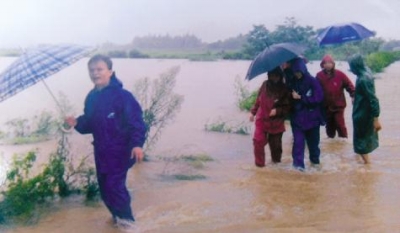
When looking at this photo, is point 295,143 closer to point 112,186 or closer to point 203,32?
point 203,32

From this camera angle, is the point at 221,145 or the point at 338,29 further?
the point at 221,145

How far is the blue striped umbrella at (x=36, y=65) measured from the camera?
3.24 meters

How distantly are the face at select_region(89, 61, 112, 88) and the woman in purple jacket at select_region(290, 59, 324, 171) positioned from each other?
6.17 ft

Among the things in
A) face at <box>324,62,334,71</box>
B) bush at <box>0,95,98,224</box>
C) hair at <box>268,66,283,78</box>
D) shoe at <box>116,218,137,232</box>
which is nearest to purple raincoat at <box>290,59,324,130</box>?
hair at <box>268,66,283,78</box>

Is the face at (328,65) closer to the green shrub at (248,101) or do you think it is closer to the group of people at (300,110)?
the group of people at (300,110)

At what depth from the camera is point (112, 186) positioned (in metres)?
3.38

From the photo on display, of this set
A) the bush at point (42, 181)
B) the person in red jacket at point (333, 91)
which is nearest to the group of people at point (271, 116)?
the person in red jacket at point (333, 91)

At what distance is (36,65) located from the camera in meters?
3.31

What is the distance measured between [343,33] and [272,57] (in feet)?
2.83

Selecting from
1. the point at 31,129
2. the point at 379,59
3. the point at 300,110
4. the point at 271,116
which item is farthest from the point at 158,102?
the point at 379,59

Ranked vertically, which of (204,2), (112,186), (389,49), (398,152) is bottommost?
(398,152)

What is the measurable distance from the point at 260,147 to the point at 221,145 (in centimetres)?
75

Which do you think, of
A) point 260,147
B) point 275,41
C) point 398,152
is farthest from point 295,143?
point 398,152

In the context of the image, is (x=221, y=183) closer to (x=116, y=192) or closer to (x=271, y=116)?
(x=271, y=116)
